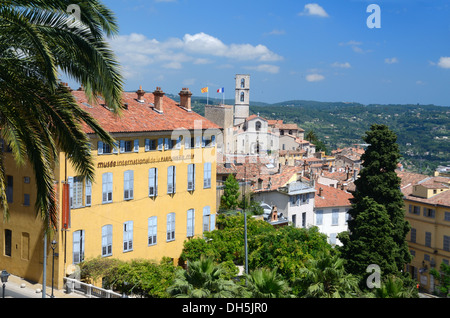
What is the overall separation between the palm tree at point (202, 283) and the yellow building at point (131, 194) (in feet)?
Result: 49.1

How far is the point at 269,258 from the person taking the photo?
33.2 metres

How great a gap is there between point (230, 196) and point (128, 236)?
1280 cm

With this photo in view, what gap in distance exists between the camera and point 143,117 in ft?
114

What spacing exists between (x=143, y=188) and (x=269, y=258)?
8512 millimetres

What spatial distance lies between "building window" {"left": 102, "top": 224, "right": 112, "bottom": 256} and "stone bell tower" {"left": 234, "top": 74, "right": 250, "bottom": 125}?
4679 inches

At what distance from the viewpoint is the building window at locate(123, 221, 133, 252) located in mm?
33312

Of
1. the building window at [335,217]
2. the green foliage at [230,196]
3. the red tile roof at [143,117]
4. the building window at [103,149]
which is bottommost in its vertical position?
the building window at [335,217]

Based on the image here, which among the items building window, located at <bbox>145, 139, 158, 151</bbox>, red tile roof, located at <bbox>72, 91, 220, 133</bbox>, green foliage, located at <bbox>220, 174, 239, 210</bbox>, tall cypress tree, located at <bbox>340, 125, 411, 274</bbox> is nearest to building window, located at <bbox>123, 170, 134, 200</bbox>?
building window, located at <bbox>145, 139, 158, 151</bbox>

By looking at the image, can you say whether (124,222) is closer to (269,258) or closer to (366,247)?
(269,258)

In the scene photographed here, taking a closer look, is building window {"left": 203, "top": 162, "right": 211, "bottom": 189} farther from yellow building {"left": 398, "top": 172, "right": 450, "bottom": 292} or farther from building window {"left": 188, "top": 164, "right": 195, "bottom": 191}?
yellow building {"left": 398, "top": 172, "right": 450, "bottom": 292}

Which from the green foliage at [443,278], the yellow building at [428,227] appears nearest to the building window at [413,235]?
the yellow building at [428,227]

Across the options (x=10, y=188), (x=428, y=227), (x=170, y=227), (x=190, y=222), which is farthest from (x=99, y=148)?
(x=428, y=227)

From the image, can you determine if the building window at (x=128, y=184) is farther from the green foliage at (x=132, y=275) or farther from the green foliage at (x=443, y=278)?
the green foliage at (x=443, y=278)

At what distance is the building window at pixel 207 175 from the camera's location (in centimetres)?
3859
